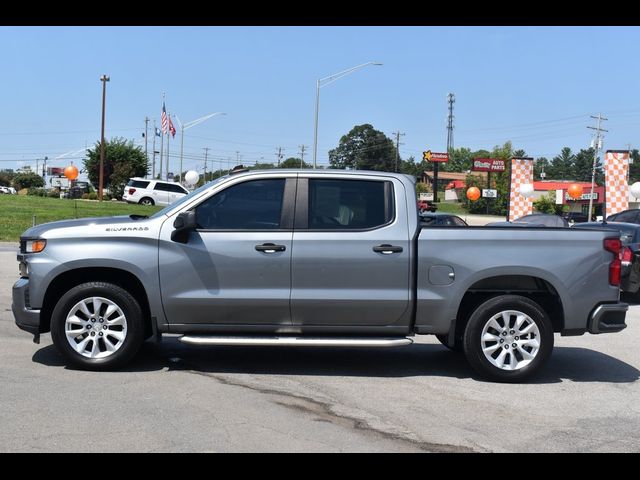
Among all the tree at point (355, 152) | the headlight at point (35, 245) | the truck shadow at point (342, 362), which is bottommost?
the truck shadow at point (342, 362)

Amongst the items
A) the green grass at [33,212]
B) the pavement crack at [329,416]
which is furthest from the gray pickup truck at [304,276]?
the green grass at [33,212]

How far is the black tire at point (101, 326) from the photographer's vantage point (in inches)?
263

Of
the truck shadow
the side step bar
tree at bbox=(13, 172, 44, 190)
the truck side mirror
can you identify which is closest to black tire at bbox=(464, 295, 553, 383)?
the truck shadow

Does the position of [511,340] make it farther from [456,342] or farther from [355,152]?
[355,152]

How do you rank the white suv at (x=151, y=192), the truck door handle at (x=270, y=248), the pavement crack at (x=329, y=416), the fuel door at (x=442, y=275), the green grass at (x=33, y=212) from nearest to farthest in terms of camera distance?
1. the pavement crack at (x=329, y=416)
2. the truck door handle at (x=270, y=248)
3. the fuel door at (x=442, y=275)
4. the green grass at (x=33, y=212)
5. the white suv at (x=151, y=192)

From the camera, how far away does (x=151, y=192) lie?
42062 mm

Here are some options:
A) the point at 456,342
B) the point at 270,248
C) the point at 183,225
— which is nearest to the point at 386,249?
the point at 270,248

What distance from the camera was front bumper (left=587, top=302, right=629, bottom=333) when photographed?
6.89 m

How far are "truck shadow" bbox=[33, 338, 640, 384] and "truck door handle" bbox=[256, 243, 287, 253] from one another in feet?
4.07

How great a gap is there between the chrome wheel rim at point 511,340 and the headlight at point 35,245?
4161 millimetres

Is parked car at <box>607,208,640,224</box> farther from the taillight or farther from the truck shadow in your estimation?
the taillight

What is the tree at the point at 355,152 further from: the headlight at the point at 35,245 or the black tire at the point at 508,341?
the headlight at the point at 35,245
